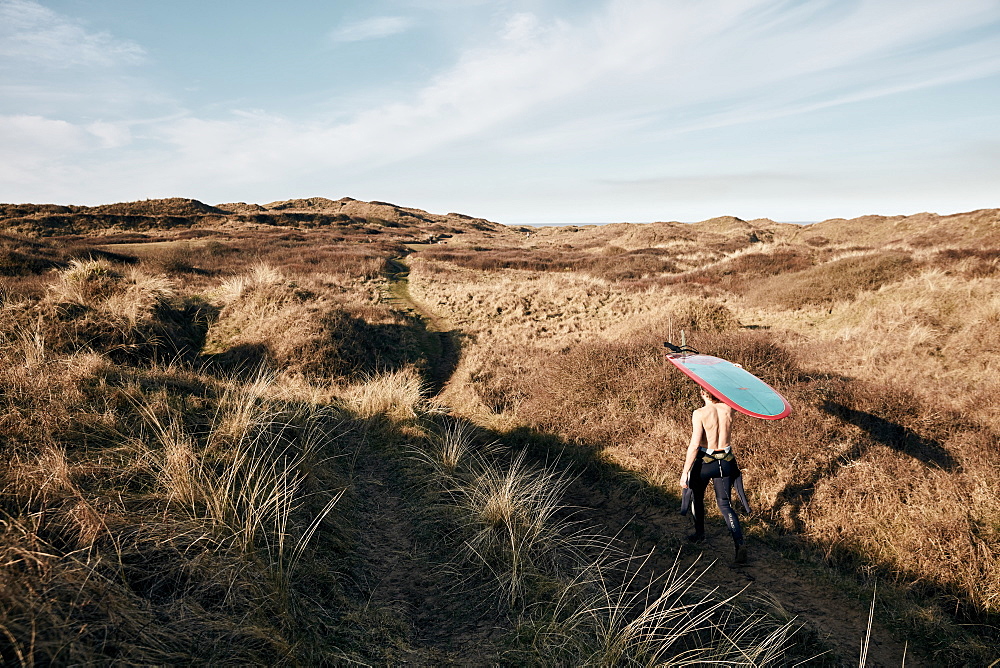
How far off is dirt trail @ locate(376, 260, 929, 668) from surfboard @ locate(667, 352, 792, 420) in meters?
1.75

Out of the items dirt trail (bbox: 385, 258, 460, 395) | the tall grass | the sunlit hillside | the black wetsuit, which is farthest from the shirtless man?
dirt trail (bbox: 385, 258, 460, 395)

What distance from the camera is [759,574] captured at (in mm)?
5047

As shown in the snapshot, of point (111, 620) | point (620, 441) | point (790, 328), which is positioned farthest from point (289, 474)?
point (790, 328)

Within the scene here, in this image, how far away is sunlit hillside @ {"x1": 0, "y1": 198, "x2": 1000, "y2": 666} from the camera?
3193 mm

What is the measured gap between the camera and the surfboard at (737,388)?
4855 millimetres

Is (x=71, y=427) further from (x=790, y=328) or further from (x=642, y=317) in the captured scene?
(x=790, y=328)

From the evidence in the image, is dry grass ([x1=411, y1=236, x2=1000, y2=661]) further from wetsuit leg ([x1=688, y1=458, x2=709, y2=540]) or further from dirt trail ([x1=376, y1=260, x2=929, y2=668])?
wetsuit leg ([x1=688, y1=458, x2=709, y2=540])

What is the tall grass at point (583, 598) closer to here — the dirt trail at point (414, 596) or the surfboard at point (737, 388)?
the dirt trail at point (414, 596)

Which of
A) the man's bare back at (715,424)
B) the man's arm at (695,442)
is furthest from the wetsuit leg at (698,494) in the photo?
the man's bare back at (715,424)

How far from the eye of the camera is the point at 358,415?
8328mm

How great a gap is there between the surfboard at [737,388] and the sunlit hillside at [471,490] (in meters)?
1.55

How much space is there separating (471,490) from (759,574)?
3.46m

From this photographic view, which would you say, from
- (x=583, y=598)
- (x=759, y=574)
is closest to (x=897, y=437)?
(x=759, y=574)

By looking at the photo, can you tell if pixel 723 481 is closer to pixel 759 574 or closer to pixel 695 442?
pixel 695 442
